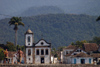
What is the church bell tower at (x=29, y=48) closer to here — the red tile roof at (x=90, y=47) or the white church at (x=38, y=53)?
the white church at (x=38, y=53)

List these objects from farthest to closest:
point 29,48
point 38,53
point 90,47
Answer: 1. point 90,47
2. point 29,48
3. point 38,53

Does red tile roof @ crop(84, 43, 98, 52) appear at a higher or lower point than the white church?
higher

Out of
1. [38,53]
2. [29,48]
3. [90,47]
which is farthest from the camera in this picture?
[90,47]

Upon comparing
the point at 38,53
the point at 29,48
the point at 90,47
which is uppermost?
the point at 90,47

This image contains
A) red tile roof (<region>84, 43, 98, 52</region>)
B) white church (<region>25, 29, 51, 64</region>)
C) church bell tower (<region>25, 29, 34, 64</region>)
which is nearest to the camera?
white church (<region>25, 29, 51, 64</region>)

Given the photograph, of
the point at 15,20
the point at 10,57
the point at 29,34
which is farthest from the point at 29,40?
the point at 15,20

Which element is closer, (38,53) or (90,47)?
(38,53)

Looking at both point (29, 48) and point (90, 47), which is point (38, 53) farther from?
point (90, 47)

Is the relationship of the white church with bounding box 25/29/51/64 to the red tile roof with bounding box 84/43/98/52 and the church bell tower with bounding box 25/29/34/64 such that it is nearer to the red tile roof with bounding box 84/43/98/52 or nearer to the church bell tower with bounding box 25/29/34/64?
the church bell tower with bounding box 25/29/34/64

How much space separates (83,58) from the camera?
3580 inches

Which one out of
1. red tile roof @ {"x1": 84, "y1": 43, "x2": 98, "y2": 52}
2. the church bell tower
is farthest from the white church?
red tile roof @ {"x1": 84, "y1": 43, "x2": 98, "y2": 52}

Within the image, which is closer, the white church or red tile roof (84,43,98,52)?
the white church

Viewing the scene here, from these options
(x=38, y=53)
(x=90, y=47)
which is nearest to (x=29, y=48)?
(x=38, y=53)

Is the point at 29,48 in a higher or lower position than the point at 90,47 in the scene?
lower
